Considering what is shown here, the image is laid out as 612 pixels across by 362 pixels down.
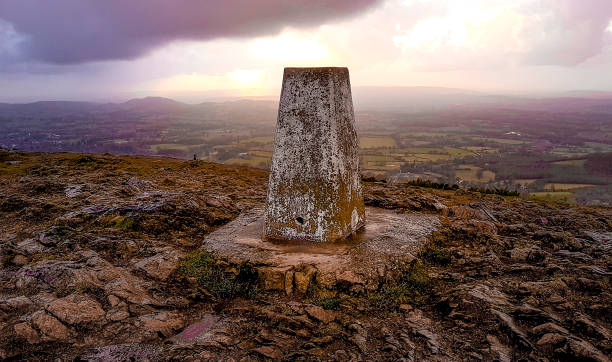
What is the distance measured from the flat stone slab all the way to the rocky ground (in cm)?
17

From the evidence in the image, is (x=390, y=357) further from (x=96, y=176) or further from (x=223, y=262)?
(x=96, y=176)

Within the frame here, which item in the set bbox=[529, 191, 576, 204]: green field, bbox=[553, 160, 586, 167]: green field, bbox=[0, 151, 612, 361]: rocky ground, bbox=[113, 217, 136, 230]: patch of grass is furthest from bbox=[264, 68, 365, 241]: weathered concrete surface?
bbox=[553, 160, 586, 167]: green field

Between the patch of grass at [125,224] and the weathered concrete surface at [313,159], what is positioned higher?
the weathered concrete surface at [313,159]

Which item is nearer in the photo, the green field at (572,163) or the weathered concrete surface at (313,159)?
the weathered concrete surface at (313,159)

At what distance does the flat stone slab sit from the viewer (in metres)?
6.35

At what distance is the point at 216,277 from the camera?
6.65 meters

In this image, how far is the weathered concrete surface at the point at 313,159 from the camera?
287 inches

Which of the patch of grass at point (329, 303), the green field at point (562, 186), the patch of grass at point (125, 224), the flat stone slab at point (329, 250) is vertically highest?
the patch of grass at point (125, 224)

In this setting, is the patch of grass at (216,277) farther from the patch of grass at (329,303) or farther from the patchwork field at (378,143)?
the patchwork field at (378,143)

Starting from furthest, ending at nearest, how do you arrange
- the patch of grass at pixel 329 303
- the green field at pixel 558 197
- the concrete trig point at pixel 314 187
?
the green field at pixel 558 197 < the concrete trig point at pixel 314 187 < the patch of grass at pixel 329 303

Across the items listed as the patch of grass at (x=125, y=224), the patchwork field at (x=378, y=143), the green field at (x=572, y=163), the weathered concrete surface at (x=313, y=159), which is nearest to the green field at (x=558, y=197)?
the weathered concrete surface at (x=313, y=159)

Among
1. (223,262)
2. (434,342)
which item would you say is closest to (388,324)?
(434,342)

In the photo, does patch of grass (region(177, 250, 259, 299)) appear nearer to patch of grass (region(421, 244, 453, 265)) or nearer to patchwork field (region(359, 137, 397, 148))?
patch of grass (region(421, 244, 453, 265))

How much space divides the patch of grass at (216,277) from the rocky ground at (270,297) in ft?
0.08
